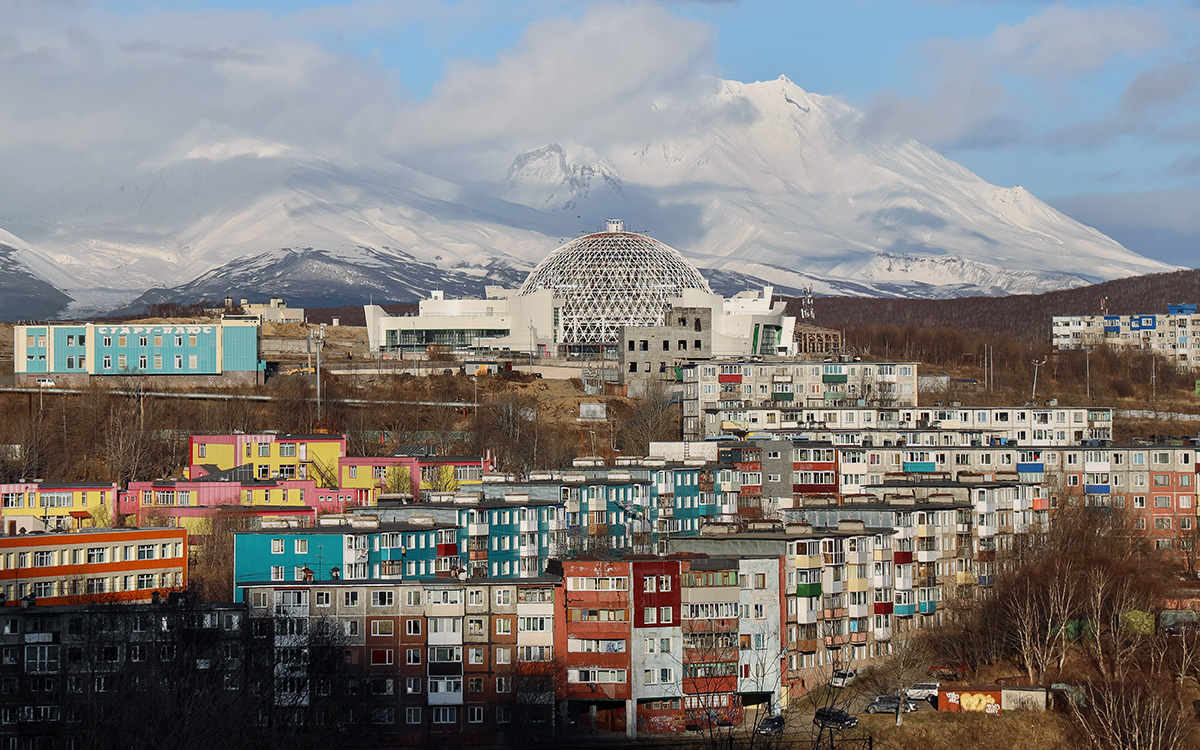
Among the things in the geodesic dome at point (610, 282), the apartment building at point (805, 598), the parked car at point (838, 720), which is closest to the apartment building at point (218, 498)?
the apartment building at point (805, 598)

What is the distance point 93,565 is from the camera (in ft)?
155

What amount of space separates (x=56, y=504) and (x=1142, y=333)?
89.9 m

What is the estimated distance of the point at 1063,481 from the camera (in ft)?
218

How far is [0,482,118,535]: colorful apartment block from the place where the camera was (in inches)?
2228

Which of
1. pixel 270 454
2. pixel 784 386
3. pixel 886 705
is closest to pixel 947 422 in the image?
pixel 784 386

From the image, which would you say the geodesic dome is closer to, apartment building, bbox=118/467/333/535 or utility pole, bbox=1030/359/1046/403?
utility pole, bbox=1030/359/1046/403

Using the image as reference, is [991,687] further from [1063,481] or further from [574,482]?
[1063,481]

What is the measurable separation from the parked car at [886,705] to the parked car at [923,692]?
0.28m

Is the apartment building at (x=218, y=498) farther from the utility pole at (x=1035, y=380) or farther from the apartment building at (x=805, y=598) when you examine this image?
the utility pole at (x=1035, y=380)

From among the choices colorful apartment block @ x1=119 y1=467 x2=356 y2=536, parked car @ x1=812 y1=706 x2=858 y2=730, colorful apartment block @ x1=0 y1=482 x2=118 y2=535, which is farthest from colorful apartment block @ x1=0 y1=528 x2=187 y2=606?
parked car @ x1=812 y1=706 x2=858 y2=730

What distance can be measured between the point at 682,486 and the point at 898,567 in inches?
500

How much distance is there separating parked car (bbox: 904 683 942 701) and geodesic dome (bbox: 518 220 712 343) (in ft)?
214

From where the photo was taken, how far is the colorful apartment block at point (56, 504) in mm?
56594

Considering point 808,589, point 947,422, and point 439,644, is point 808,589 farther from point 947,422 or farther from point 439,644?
point 947,422
